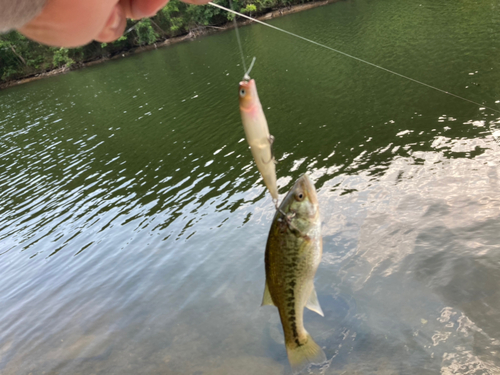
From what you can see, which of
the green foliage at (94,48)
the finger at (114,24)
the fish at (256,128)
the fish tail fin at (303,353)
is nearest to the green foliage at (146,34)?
the green foliage at (94,48)

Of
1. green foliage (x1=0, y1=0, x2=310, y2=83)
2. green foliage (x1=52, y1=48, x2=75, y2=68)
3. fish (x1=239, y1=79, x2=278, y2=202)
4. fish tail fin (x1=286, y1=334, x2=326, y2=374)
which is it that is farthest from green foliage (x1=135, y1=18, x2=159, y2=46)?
fish (x1=239, y1=79, x2=278, y2=202)

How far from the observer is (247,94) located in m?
1.61

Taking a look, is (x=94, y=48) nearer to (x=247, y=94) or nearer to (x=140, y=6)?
(x=247, y=94)

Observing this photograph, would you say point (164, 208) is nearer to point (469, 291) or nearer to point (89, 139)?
point (469, 291)

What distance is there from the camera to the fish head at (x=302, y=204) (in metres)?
2.13

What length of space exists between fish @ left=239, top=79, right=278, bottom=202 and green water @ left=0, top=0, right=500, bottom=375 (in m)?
5.32

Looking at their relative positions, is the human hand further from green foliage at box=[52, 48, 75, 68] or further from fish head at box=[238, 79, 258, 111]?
green foliage at box=[52, 48, 75, 68]

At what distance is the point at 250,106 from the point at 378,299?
6421mm

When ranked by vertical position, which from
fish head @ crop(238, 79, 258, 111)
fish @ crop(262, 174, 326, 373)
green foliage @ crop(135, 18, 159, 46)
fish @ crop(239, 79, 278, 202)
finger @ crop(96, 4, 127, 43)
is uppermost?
green foliage @ crop(135, 18, 159, 46)

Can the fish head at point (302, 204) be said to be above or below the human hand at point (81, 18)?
below

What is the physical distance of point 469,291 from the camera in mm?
6879

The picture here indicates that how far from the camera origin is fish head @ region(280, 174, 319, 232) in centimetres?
213

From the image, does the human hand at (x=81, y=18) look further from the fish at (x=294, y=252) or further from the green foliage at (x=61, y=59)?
the green foliage at (x=61, y=59)

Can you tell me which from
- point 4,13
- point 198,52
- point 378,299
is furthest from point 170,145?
point 198,52
